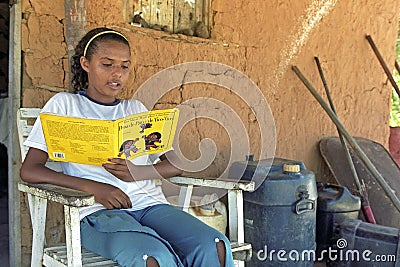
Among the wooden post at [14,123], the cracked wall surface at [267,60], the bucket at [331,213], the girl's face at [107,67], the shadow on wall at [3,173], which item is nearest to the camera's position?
the girl's face at [107,67]

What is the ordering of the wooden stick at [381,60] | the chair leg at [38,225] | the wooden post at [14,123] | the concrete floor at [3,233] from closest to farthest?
the chair leg at [38,225] < the wooden post at [14,123] < the concrete floor at [3,233] < the wooden stick at [381,60]

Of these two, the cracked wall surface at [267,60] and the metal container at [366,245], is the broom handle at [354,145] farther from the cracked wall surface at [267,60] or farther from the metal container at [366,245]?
the metal container at [366,245]

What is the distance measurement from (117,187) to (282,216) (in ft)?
4.25

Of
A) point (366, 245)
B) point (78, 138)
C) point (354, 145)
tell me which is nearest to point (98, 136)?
point (78, 138)

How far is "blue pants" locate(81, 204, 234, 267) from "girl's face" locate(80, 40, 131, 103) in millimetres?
541

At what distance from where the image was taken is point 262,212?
2.97 meters

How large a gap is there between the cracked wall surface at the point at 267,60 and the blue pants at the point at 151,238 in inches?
34.6

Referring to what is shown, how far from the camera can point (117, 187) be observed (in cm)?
198

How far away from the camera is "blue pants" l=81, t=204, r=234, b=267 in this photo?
1.72 m

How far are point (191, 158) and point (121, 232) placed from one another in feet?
5.37

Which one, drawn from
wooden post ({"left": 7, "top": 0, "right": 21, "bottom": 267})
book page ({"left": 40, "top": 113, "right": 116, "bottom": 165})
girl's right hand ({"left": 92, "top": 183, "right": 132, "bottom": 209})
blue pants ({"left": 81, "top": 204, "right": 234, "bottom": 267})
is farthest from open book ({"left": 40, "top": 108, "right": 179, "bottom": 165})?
wooden post ({"left": 7, "top": 0, "right": 21, "bottom": 267})

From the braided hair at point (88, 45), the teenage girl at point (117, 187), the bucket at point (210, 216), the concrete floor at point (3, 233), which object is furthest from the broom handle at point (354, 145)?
the concrete floor at point (3, 233)

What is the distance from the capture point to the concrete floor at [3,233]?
3041 mm

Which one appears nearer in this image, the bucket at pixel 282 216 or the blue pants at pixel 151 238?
the blue pants at pixel 151 238
